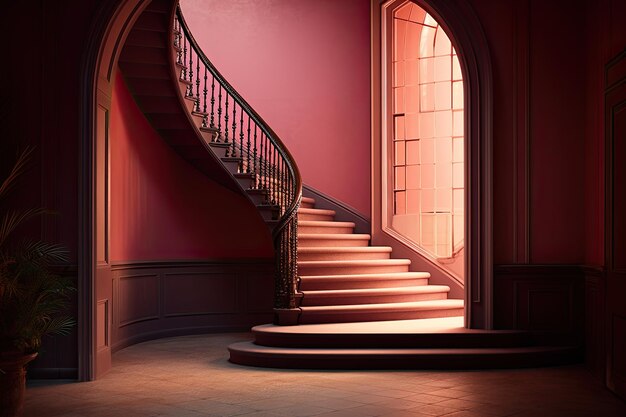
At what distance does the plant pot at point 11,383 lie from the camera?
4.57 metres

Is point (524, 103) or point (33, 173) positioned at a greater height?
point (524, 103)

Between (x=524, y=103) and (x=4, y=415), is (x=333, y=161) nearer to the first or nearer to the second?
(x=524, y=103)

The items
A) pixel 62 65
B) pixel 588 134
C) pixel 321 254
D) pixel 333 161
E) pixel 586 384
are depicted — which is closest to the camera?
pixel 586 384

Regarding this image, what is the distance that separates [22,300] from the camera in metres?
4.94

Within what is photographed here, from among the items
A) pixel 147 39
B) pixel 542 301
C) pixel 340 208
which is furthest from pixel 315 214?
pixel 542 301

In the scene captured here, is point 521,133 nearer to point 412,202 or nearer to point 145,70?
point 412,202

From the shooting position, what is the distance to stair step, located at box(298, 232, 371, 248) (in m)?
8.62

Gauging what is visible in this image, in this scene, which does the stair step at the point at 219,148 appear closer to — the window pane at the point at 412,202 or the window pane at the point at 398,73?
the window pane at the point at 412,202

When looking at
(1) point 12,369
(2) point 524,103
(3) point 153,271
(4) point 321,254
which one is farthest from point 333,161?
(1) point 12,369

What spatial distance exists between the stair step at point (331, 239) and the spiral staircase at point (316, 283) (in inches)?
0.5

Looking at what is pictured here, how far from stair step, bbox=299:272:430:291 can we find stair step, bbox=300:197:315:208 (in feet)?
5.86

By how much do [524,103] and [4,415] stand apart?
468cm

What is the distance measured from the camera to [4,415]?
4566mm

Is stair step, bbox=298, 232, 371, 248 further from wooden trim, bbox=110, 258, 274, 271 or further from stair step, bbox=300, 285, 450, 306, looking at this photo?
stair step, bbox=300, 285, 450, 306
